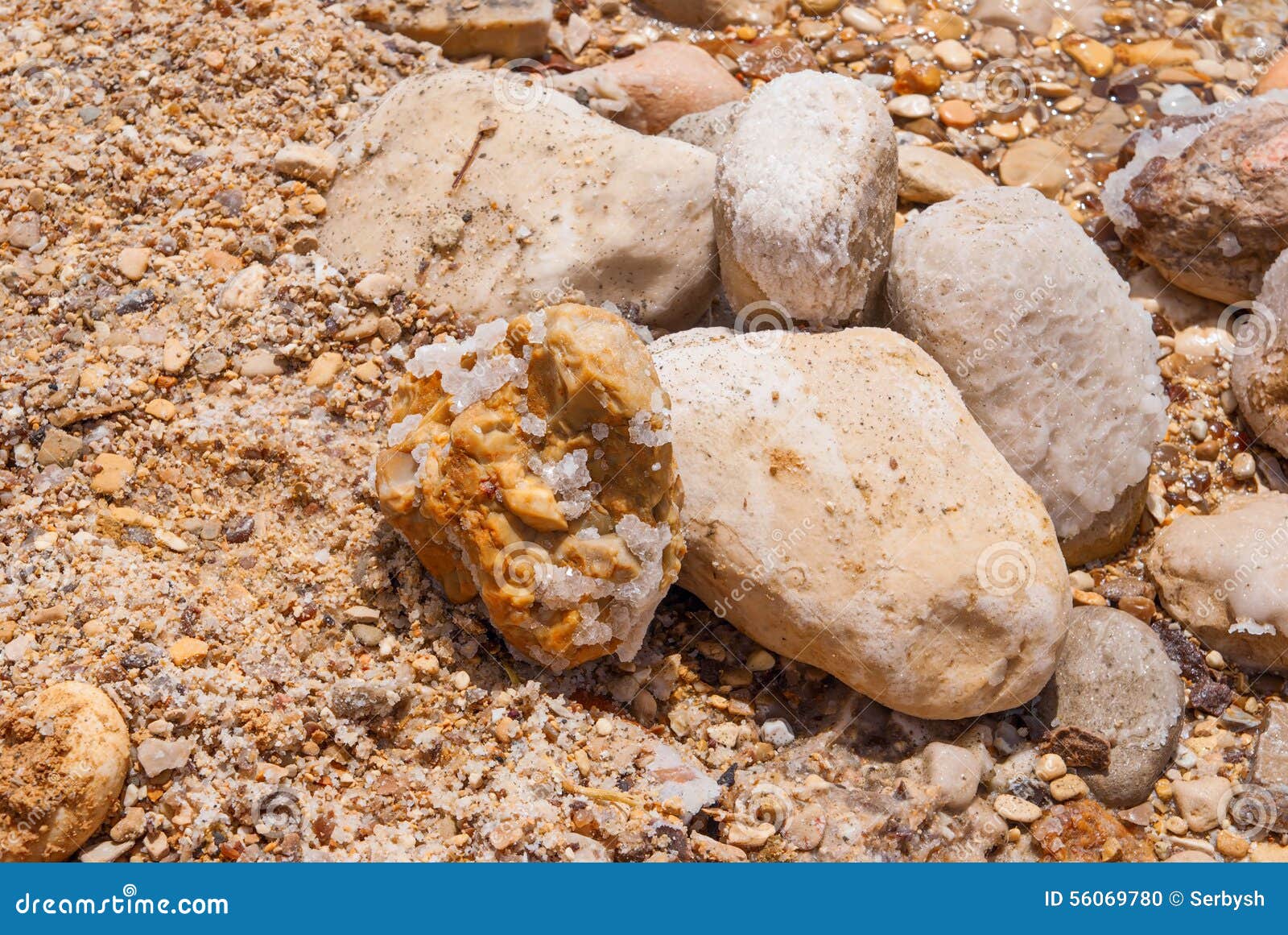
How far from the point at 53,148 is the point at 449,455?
225 centimetres

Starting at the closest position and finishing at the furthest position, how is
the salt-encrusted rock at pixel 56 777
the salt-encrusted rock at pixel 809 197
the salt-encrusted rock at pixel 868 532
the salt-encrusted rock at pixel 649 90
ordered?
the salt-encrusted rock at pixel 56 777 < the salt-encrusted rock at pixel 868 532 < the salt-encrusted rock at pixel 809 197 < the salt-encrusted rock at pixel 649 90

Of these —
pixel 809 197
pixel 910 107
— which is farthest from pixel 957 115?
pixel 809 197

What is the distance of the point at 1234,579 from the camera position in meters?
3.97

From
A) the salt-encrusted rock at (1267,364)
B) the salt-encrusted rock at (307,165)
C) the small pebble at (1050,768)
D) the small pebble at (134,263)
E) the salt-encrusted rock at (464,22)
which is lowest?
the small pebble at (1050,768)

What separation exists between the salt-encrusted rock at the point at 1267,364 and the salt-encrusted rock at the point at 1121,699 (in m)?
1.08

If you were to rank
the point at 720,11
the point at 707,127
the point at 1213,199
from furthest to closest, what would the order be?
the point at 720,11 → the point at 707,127 → the point at 1213,199

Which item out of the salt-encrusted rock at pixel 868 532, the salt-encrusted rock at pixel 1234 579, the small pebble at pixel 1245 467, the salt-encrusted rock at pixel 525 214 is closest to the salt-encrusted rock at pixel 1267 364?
the small pebble at pixel 1245 467

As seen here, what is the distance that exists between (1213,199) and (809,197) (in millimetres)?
1862

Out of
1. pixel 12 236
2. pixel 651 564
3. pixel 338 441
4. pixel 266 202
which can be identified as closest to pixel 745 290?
pixel 651 564

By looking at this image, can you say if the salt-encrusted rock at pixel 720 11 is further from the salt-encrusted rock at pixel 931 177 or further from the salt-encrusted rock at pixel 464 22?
the salt-encrusted rock at pixel 931 177

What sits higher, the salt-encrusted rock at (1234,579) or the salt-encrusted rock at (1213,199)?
the salt-encrusted rock at (1213,199)

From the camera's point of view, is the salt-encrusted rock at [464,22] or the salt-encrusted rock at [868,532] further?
the salt-encrusted rock at [464,22]

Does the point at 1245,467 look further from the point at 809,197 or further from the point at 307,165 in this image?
the point at 307,165

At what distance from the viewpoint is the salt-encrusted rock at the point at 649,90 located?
4.95 meters
